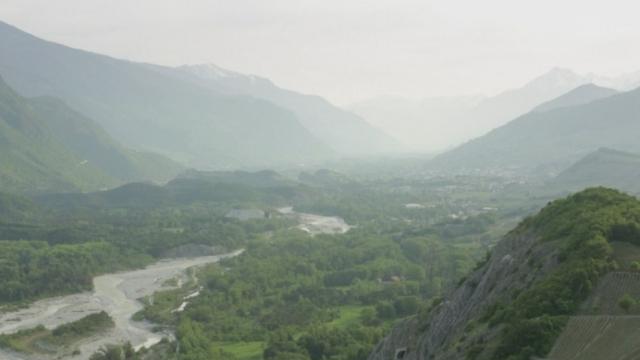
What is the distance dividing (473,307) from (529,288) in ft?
28.7

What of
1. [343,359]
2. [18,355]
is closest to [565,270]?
[343,359]

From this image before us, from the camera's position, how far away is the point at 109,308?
12119 cm

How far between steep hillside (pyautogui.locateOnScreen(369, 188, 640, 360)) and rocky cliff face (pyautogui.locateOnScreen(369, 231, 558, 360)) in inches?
3.7

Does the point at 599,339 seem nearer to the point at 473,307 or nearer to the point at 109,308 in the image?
the point at 473,307

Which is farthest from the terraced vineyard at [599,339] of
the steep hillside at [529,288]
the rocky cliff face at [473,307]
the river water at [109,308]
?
the river water at [109,308]

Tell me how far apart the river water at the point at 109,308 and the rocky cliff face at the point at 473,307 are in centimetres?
4864

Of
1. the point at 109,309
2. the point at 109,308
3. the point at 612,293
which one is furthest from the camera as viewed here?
the point at 109,308

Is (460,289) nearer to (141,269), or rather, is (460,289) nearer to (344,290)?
(344,290)

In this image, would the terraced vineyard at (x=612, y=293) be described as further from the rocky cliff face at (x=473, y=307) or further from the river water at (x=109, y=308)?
the river water at (x=109, y=308)

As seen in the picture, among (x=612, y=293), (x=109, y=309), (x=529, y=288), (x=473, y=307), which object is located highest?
(x=612, y=293)

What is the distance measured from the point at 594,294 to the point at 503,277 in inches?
542

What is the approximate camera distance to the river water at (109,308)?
101812 mm

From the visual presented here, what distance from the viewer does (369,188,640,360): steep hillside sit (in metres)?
39.1

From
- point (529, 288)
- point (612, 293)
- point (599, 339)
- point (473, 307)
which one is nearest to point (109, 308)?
point (473, 307)
